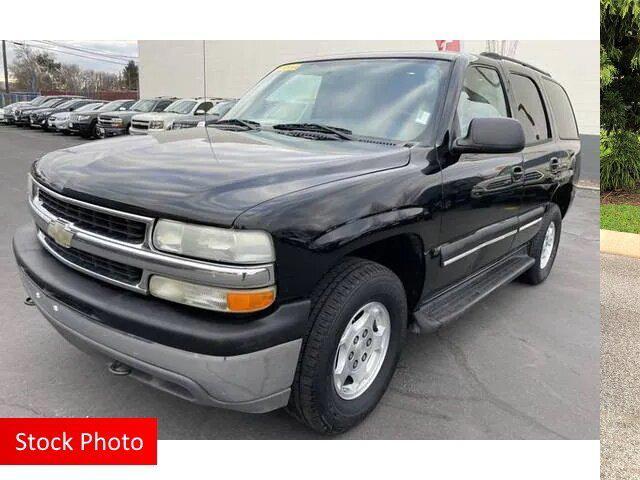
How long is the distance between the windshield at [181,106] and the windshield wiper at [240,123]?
28.7 ft

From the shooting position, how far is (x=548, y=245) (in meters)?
5.24

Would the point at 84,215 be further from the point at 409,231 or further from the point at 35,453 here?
the point at 409,231

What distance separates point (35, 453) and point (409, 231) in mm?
2002

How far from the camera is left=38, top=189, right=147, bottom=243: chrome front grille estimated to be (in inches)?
88.1

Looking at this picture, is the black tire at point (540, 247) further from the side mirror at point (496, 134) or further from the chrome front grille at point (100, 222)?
the chrome front grille at point (100, 222)

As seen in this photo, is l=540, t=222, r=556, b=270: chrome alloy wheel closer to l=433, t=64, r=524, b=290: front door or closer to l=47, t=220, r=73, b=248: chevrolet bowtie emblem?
l=433, t=64, r=524, b=290: front door

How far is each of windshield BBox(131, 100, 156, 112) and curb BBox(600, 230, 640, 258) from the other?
11255mm

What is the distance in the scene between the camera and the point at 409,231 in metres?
2.77

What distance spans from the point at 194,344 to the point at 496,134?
1954 millimetres

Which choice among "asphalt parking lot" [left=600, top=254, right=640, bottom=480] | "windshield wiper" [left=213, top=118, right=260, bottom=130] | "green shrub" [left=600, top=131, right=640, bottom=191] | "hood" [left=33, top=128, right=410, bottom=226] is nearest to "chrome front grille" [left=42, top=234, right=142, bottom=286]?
"hood" [left=33, top=128, right=410, bottom=226]

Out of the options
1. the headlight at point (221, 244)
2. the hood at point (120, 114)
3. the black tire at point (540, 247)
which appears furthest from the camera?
the hood at point (120, 114)

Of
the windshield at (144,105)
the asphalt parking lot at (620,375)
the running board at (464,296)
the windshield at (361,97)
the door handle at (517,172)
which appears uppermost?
the windshield at (144,105)

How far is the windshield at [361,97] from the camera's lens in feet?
10.6

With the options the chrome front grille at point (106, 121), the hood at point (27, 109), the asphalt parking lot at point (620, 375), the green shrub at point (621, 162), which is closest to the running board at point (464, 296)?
Result: the asphalt parking lot at point (620, 375)
